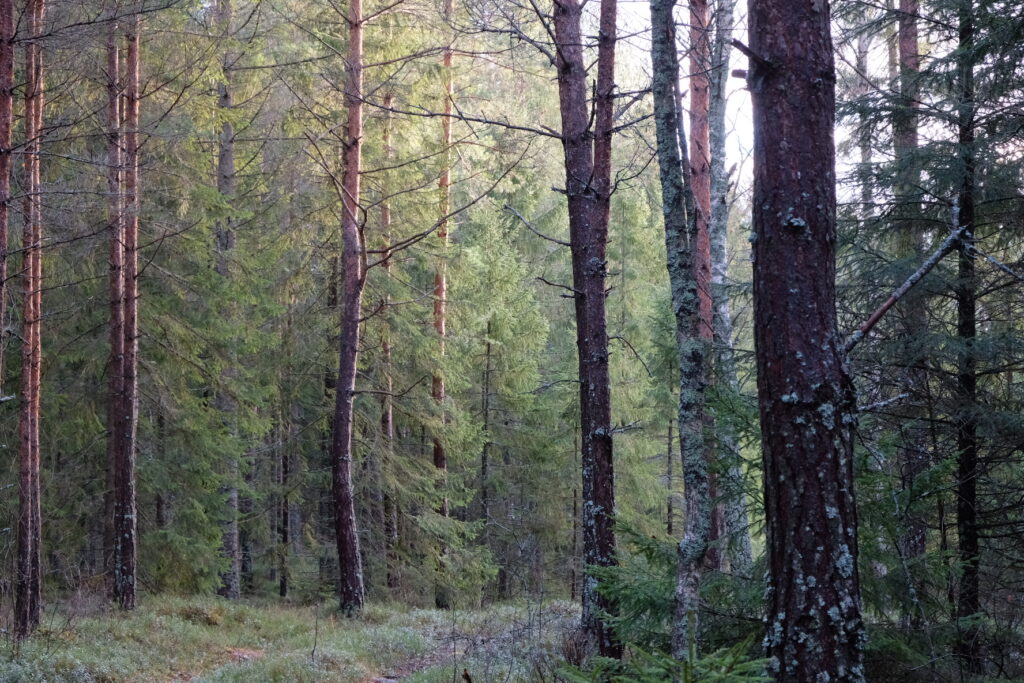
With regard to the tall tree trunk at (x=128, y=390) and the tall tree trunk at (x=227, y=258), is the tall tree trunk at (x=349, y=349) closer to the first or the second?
the tall tree trunk at (x=227, y=258)

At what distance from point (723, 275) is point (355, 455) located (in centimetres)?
876

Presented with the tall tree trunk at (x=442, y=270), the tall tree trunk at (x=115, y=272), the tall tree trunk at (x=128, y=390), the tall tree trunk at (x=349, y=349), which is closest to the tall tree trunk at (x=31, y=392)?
the tall tree trunk at (x=115, y=272)

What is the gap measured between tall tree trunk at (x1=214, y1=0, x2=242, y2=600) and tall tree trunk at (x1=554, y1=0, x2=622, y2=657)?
25.4ft

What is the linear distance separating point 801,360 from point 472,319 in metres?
15.3

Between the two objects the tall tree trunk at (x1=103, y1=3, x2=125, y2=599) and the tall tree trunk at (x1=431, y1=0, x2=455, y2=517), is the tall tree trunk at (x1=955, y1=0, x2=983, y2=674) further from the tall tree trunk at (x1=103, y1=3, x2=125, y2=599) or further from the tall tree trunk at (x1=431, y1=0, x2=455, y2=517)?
the tall tree trunk at (x1=103, y1=3, x2=125, y2=599)

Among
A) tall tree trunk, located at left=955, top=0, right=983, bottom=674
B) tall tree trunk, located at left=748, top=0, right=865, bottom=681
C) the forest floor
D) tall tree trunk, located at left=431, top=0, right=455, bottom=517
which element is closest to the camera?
tall tree trunk, located at left=748, top=0, right=865, bottom=681

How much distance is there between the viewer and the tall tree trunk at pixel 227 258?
1552 centimetres

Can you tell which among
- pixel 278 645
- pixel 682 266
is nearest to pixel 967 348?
pixel 682 266

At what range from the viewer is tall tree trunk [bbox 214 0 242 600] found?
50.9 ft

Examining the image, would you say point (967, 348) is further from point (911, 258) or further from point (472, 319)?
point (472, 319)

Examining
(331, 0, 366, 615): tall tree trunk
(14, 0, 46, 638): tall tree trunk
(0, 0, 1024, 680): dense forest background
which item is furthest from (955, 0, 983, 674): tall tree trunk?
(14, 0, 46, 638): tall tree trunk

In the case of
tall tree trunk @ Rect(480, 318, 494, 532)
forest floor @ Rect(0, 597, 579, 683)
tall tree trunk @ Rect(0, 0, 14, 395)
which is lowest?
forest floor @ Rect(0, 597, 579, 683)

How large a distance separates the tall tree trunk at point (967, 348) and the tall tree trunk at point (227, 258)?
10903 mm

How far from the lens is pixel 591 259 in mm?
7785
